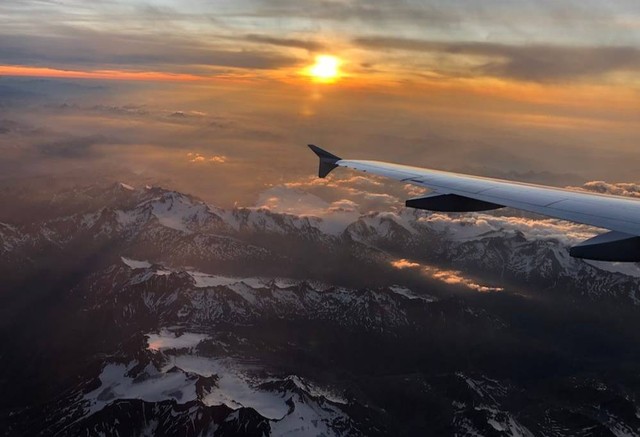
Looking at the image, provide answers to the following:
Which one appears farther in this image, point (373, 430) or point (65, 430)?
point (373, 430)

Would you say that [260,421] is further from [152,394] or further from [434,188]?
[434,188]

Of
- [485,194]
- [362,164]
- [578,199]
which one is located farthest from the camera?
[362,164]

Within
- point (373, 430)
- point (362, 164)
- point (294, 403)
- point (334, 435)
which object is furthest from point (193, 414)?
point (362, 164)

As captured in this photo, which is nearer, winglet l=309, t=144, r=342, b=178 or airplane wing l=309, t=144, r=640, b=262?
airplane wing l=309, t=144, r=640, b=262

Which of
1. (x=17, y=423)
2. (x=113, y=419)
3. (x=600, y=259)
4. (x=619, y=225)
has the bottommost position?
(x=17, y=423)

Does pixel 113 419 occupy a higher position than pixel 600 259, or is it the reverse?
pixel 600 259

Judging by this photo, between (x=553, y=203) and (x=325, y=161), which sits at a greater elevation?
(x=325, y=161)

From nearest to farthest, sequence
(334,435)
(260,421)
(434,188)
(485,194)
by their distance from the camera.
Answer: (485,194) → (434,188) → (260,421) → (334,435)

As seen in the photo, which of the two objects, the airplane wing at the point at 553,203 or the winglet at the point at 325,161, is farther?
the winglet at the point at 325,161
